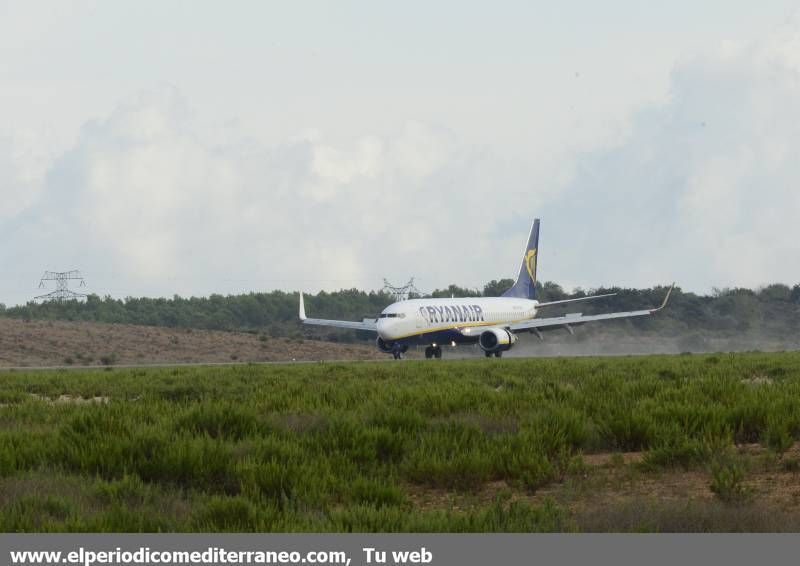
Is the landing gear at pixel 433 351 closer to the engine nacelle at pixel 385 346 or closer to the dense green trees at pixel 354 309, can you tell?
the engine nacelle at pixel 385 346

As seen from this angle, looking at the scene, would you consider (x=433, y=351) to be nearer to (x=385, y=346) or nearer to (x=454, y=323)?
(x=454, y=323)

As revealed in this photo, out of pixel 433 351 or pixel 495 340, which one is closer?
pixel 495 340

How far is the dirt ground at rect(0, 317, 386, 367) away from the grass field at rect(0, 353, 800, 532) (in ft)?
150

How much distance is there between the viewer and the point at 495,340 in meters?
50.2

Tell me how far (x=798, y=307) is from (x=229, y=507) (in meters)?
105

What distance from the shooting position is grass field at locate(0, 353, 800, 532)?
731 cm

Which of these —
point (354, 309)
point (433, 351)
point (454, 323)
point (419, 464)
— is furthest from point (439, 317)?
point (354, 309)

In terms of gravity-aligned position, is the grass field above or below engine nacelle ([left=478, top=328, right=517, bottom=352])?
below

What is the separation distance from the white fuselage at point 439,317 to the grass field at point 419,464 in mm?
33189

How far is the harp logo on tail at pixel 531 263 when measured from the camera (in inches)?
2539

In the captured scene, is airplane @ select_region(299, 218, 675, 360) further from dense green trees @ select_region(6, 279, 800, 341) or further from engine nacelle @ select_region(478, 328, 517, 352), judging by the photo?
dense green trees @ select_region(6, 279, 800, 341)

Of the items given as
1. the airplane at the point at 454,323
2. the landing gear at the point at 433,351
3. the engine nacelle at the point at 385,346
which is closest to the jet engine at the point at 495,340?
the airplane at the point at 454,323

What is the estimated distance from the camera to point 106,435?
1064 centimetres

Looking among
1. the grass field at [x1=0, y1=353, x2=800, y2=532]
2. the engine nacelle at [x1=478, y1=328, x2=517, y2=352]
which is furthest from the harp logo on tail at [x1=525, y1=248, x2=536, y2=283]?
the grass field at [x1=0, y1=353, x2=800, y2=532]
